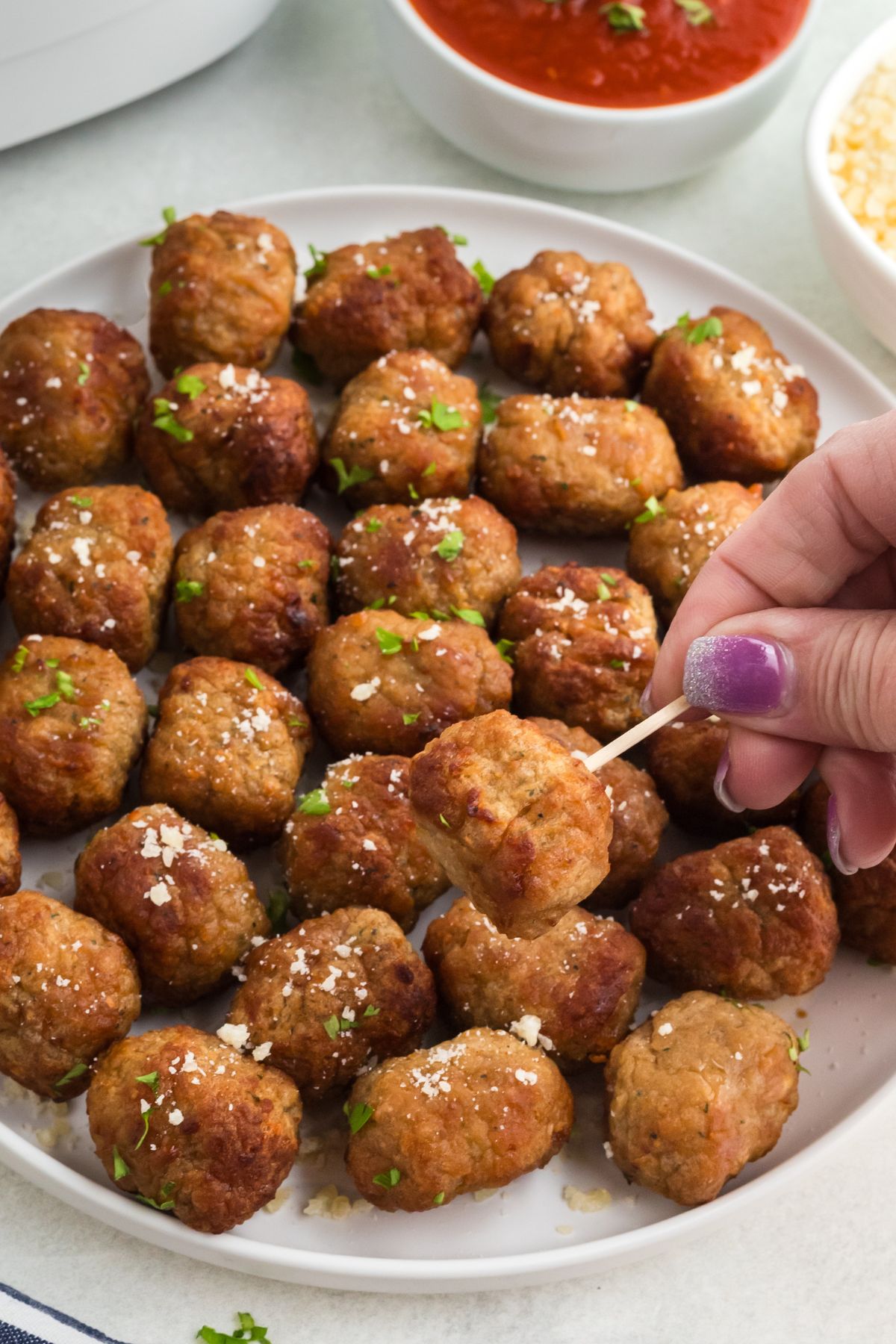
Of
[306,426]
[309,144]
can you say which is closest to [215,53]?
[309,144]

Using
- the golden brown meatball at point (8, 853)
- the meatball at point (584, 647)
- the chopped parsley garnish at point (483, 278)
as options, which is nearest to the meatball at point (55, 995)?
the golden brown meatball at point (8, 853)

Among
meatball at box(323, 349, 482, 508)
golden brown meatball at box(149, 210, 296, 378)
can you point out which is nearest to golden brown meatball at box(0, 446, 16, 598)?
golden brown meatball at box(149, 210, 296, 378)

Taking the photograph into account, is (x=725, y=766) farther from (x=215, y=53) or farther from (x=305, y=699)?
(x=215, y=53)

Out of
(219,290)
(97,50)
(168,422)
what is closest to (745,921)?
(168,422)

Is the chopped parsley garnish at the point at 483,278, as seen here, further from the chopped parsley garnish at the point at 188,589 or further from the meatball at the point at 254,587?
the chopped parsley garnish at the point at 188,589

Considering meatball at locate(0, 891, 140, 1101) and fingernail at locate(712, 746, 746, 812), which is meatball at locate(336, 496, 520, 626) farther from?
meatball at locate(0, 891, 140, 1101)
